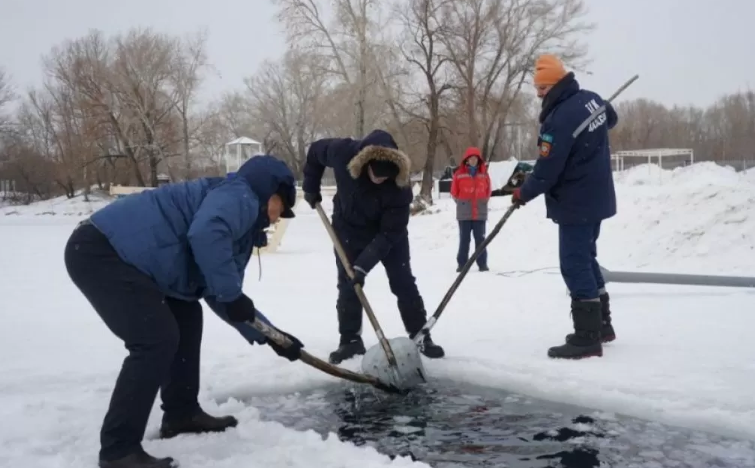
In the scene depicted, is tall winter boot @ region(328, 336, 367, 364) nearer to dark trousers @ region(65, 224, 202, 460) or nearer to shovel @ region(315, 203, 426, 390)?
shovel @ region(315, 203, 426, 390)

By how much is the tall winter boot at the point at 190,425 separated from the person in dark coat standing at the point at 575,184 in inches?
82.3

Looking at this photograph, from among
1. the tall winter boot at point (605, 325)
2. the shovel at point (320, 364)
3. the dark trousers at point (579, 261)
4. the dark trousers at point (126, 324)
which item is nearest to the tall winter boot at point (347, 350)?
the shovel at point (320, 364)

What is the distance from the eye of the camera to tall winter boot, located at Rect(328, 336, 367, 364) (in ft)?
14.7

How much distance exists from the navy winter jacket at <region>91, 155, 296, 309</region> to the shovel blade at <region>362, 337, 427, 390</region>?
4.23 ft

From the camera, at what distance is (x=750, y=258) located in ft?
28.4

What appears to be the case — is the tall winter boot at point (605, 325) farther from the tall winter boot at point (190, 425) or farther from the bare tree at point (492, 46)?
the bare tree at point (492, 46)

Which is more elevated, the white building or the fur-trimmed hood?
the white building

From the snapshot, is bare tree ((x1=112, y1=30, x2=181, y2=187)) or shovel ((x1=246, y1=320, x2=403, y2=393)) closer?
shovel ((x1=246, y1=320, x2=403, y2=393))

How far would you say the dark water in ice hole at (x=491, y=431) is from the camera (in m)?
3.02

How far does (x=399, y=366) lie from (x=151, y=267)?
5.43ft

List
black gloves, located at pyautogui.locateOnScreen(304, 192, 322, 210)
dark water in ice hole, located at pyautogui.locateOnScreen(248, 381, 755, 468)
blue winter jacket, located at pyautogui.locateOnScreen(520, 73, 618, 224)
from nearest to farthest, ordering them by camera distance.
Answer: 1. dark water in ice hole, located at pyautogui.locateOnScreen(248, 381, 755, 468)
2. blue winter jacket, located at pyautogui.locateOnScreen(520, 73, 618, 224)
3. black gloves, located at pyautogui.locateOnScreen(304, 192, 322, 210)

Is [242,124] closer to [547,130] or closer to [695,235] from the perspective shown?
[695,235]

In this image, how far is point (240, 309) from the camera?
281cm

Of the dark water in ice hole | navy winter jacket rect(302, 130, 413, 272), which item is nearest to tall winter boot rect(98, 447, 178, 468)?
the dark water in ice hole
